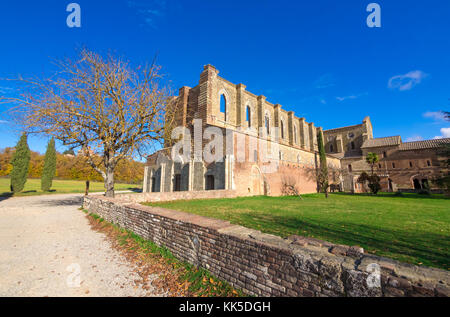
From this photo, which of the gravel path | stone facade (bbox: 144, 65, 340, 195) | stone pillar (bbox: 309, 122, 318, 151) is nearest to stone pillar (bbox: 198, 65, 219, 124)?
stone facade (bbox: 144, 65, 340, 195)

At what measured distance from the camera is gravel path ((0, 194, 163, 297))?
9.72ft

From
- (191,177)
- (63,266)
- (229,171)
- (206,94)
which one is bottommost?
(63,266)

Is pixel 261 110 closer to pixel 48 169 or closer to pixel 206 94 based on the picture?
pixel 206 94

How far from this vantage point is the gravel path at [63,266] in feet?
9.72

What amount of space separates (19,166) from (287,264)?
3012cm

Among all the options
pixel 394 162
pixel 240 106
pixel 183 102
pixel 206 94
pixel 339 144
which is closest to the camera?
pixel 206 94

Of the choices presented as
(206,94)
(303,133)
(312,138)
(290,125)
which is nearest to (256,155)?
(206,94)

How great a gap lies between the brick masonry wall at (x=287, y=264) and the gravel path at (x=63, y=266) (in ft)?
3.43

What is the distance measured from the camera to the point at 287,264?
2.39 m

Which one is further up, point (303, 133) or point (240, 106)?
point (240, 106)

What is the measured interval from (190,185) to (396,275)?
1616 centimetres

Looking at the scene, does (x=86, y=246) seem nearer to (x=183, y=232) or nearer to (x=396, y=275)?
(x=183, y=232)
